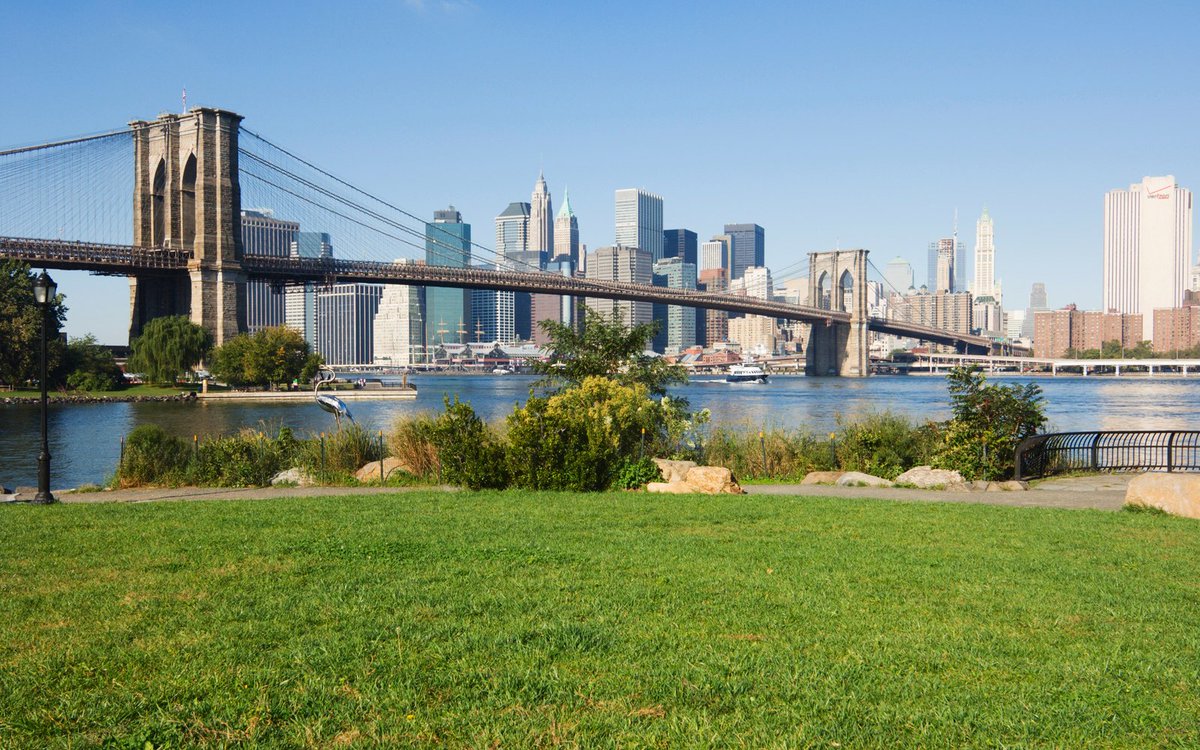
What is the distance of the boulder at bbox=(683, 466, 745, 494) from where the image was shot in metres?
12.2

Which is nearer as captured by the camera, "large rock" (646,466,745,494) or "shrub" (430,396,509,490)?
"large rock" (646,466,745,494)

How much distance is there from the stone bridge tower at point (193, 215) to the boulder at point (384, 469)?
5274cm

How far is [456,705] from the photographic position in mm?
4129

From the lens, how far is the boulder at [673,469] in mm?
13133

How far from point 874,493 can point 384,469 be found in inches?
304

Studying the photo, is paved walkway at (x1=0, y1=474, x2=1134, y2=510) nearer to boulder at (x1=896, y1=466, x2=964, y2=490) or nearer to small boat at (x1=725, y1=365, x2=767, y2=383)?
boulder at (x1=896, y1=466, x2=964, y2=490)

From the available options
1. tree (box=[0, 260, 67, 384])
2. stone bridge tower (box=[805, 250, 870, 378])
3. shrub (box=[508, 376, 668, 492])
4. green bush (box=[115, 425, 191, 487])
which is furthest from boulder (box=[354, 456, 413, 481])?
stone bridge tower (box=[805, 250, 870, 378])

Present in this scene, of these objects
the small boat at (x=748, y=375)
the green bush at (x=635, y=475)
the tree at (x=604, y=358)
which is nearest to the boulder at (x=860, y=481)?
the green bush at (x=635, y=475)

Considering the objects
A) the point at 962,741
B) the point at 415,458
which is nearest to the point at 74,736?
the point at 962,741

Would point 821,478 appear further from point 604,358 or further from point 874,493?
point 604,358

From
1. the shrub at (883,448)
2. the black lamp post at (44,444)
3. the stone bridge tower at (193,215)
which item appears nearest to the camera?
the black lamp post at (44,444)

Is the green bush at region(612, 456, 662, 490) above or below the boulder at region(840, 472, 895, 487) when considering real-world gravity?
above

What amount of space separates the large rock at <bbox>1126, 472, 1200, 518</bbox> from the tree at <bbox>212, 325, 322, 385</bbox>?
5946 centimetres

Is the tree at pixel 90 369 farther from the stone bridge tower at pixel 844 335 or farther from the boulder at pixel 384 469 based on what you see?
the stone bridge tower at pixel 844 335
